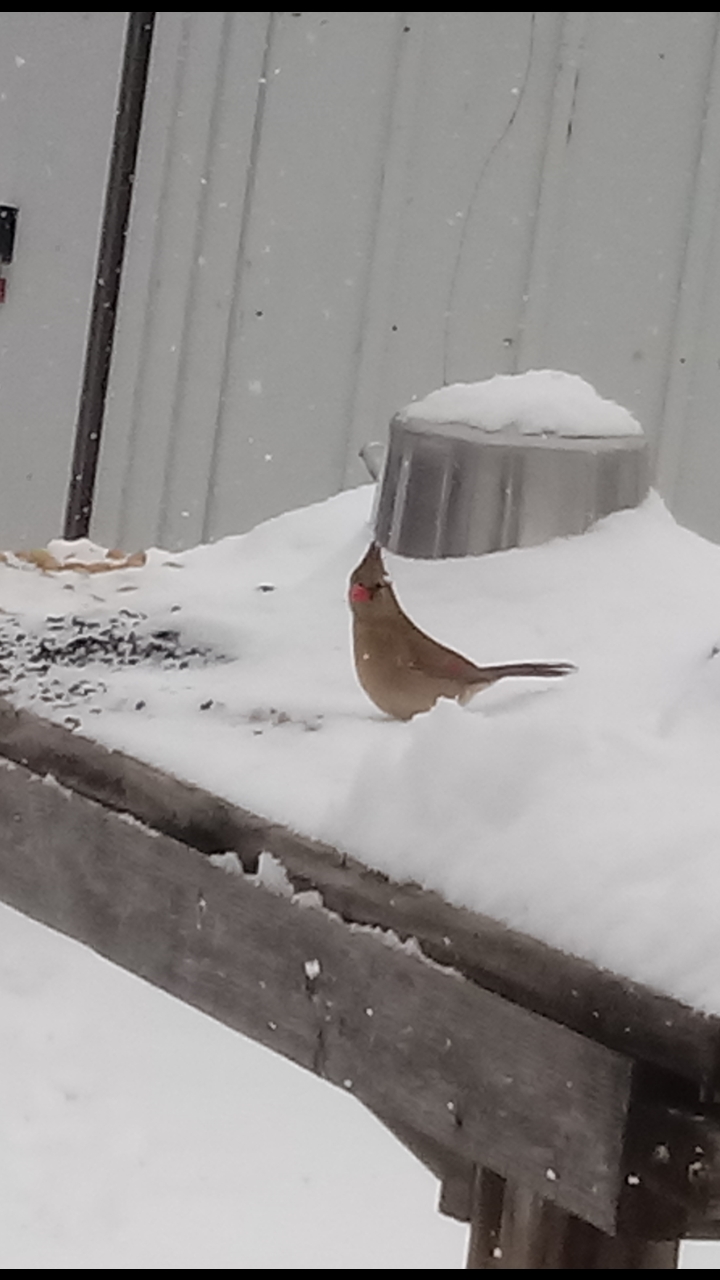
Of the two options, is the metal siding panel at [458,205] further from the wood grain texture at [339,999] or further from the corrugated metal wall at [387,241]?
the wood grain texture at [339,999]

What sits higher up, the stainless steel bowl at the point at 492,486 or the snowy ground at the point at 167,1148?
the stainless steel bowl at the point at 492,486

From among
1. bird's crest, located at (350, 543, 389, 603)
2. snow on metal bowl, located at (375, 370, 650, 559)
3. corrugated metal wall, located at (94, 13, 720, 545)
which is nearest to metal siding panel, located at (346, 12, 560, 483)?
corrugated metal wall, located at (94, 13, 720, 545)

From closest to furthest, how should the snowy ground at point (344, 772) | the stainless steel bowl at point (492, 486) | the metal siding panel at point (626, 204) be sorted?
the snowy ground at point (344, 772) < the stainless steel bowl at point (492, 486) < the metal siding panel at point (626, 204)

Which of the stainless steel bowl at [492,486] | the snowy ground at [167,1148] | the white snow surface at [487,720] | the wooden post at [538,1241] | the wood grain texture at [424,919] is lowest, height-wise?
the snowy ground at [167,1148]

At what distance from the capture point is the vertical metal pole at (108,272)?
9.29 ft

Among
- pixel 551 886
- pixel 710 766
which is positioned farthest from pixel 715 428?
pixel 551 886

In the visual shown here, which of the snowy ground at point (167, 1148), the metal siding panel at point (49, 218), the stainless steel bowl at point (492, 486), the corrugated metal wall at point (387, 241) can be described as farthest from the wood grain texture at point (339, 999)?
the metal siding panel at point (49, 218)

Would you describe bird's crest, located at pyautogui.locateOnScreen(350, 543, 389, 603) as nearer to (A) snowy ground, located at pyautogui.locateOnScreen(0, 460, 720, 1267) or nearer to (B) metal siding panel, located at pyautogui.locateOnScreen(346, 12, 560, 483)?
(A) snowy ground, located at pyautogui.locateOnScreen(0, 460, 720, 1267)

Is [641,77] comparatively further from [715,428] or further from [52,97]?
[52,97]

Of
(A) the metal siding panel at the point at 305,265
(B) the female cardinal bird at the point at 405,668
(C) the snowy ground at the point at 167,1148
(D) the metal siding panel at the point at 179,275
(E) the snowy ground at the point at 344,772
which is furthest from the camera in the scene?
(D) the metal siding panel at the point at 179,275

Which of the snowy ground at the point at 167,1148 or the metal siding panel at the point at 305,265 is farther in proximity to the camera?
the metal siding panel at the point at 305,265

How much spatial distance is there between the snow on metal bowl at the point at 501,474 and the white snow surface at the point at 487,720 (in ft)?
0.08

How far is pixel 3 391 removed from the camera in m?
3.03

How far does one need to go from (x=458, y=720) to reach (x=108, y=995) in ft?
6.55
